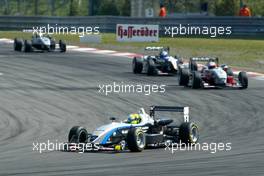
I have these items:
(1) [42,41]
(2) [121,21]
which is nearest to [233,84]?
(1) [42,41]

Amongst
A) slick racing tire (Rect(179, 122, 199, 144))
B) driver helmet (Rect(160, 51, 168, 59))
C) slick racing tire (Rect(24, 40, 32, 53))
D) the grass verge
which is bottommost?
the grass verge

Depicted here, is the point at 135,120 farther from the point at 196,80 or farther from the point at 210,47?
Answer: the point at 210,47

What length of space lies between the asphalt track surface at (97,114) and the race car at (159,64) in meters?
0.41

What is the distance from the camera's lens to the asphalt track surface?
13969 millimetres

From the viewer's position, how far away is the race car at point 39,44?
38312 millimetres

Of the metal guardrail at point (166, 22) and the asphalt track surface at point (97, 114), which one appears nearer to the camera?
the asphalt track surface at point (97, 114)

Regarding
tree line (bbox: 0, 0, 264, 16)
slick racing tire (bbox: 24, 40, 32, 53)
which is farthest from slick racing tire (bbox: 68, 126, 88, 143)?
tree line (bbox: 0, 0, 264, 16)

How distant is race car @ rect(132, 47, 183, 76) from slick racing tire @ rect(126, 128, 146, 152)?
46.0 feet

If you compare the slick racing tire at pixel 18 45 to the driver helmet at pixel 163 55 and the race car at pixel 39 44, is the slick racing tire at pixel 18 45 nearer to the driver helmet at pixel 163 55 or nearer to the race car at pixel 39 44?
the race car at pixel 39 44

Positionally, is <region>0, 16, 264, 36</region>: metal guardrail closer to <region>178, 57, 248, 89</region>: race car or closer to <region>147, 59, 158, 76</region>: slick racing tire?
<region>147, 59, 158, 76</region>: slick racing tire

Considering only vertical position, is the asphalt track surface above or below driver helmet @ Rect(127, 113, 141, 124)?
below

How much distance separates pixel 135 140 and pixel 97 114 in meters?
5.88

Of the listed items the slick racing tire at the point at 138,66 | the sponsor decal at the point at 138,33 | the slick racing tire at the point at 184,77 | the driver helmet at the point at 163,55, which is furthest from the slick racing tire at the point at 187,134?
the sponsor decal at the point at 138,33

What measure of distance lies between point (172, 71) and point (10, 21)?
22651 millimetres
